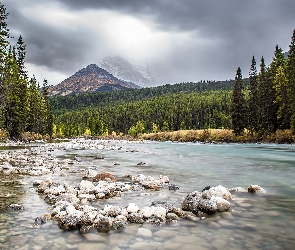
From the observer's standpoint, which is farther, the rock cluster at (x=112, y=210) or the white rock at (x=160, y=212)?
the white rock at (x=160, y=212)

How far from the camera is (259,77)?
60250 millimetres

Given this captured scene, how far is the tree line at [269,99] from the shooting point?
157ft

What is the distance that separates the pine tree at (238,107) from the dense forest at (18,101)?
4098 cm

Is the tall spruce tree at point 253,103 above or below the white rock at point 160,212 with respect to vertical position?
above

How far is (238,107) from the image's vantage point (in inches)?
2432

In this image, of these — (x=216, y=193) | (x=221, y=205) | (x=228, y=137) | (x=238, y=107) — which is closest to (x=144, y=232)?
(x=221, y=205)

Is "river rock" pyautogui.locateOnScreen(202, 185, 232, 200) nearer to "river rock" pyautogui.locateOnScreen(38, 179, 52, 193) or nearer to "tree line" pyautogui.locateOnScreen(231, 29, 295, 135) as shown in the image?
"river rock" pyautogui.locateOnScreen(38, 179, 52, 193)

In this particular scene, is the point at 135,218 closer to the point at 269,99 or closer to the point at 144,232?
the point at 144,232

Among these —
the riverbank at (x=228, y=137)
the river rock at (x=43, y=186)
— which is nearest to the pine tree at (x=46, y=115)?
the riverbank at (x=228, y=137)

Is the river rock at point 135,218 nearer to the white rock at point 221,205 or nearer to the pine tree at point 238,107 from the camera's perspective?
the white rock at point 221,205

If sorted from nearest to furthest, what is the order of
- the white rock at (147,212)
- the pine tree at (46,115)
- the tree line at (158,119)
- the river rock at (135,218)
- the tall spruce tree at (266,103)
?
the river rock at (135,218), the white rock at (147,212), the tall spruce tree at (266,103), the pine tree at (46,115), the tree line at (158,119)

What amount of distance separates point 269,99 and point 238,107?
7961mm

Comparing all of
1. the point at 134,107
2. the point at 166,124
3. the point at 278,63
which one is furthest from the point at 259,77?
the point at 134,107

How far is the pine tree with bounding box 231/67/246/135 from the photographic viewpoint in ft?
190
